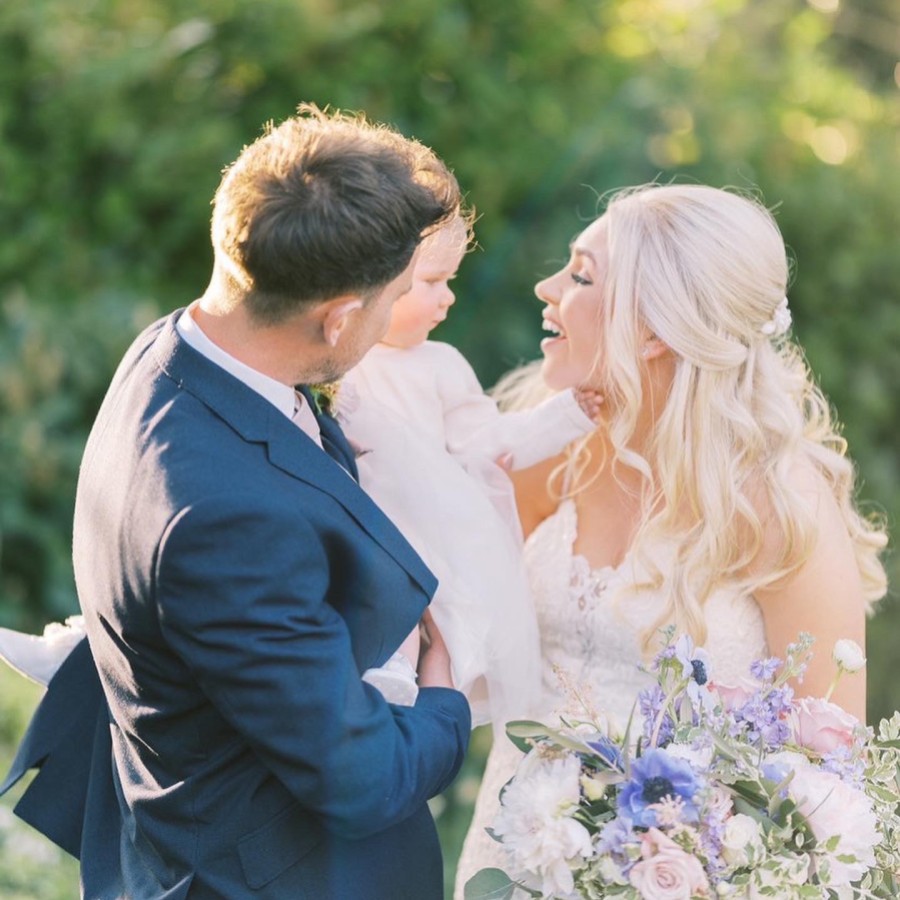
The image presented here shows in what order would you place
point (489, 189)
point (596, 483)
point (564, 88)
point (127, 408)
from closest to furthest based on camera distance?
point (127, 408)
point (596, 483)
point (489, 189)
point (564, 88)

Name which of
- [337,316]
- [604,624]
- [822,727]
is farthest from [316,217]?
[604,624]

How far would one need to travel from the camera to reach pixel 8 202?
547 centimetres

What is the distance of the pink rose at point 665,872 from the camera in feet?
6.83

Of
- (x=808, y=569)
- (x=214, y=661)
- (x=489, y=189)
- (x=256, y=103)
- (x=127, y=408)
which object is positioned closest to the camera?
(x=214, y=661)

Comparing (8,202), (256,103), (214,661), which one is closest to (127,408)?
(214,661)

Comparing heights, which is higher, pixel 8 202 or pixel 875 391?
pixel 8 202

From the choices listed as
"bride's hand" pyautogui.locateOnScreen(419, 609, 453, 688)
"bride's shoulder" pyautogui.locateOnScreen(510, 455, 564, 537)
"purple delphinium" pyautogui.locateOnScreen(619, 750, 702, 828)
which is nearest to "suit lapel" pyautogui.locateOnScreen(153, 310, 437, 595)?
"bride's hand" pyautogui.locateOnScreen(419, 609, 453, 688)

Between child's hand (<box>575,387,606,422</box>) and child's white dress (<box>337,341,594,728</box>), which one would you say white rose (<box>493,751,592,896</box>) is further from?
child's hand (<box>575,387,606,422</box>)

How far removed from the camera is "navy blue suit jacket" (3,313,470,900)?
6.70 ft

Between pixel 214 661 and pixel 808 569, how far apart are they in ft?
4.61

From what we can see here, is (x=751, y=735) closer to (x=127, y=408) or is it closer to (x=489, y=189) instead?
(x=127, y=408)

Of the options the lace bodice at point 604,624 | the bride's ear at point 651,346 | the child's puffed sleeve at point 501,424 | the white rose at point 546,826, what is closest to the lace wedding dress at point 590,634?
the lace bodice at point 604,624

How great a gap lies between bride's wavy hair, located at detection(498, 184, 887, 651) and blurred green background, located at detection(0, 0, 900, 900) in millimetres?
2068

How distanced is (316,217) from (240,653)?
650mm
